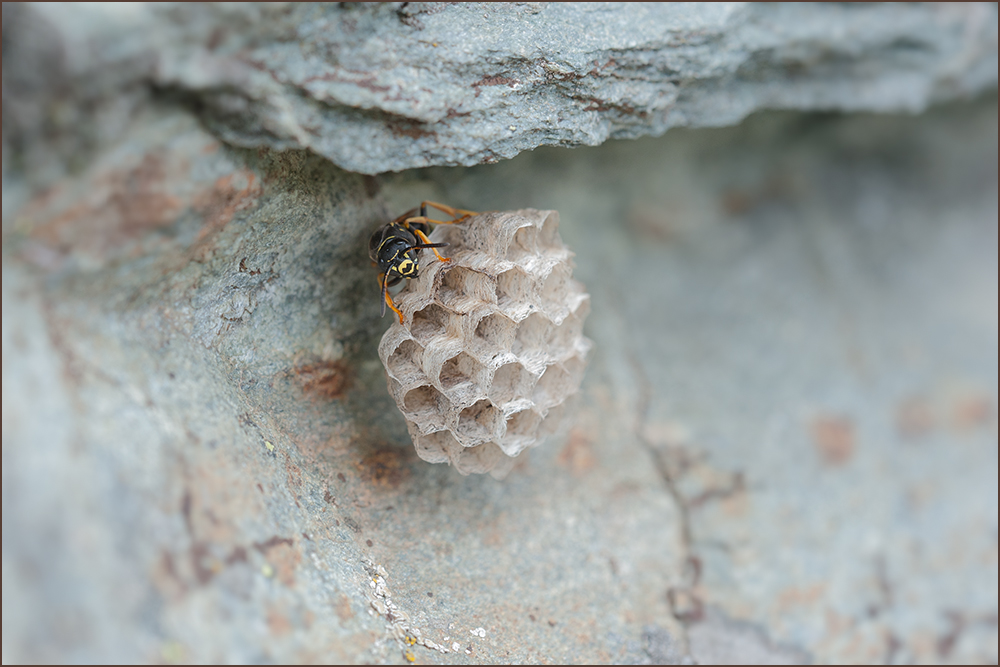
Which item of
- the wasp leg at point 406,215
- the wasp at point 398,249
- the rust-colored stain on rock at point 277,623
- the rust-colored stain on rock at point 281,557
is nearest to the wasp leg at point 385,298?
the wasp at point 398,249

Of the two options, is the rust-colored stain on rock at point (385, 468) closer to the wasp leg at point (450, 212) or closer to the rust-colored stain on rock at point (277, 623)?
the rust-colored stain on rock at point (277, 623)

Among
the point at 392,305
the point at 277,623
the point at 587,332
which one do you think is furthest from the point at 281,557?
the point at 587,332

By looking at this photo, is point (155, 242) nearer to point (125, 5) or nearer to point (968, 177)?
point (125, 5)

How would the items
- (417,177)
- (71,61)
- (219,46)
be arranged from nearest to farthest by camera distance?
(71,61), (219,46), (417,177)

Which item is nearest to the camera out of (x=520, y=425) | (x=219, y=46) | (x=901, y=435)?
(x=219, y=46)

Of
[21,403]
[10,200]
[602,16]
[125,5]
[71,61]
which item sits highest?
[602,16]

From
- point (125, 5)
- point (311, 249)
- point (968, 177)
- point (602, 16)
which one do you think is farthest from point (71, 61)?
point (968, 177)

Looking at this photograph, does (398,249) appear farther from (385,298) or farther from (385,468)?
(385,468)

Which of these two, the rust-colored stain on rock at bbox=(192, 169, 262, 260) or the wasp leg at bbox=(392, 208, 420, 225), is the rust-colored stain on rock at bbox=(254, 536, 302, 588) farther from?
the wasp leg at bbox=(392, 208, 420, 225)
